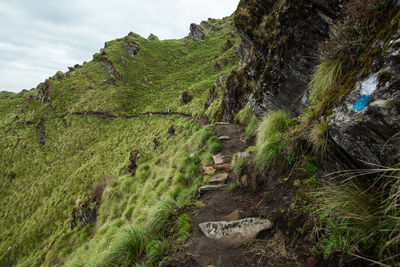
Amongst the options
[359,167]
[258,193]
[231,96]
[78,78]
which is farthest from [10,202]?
[78,78]

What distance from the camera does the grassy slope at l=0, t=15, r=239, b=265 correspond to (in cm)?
965

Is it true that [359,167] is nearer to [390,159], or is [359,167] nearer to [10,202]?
[390,159]

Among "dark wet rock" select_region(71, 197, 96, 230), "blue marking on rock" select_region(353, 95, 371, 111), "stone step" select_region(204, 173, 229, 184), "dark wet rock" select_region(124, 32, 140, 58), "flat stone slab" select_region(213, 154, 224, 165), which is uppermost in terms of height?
"dark wet rock" select_region(124, 32, 140, 58)

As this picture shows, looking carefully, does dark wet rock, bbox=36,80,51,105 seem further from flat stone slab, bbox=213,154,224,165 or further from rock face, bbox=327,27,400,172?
rock face, bbox=327,27,400,172

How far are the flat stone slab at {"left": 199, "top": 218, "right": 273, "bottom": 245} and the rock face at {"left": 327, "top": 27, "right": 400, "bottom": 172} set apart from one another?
1929mm

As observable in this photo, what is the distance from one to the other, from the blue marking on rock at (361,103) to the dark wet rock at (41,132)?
54.1 m

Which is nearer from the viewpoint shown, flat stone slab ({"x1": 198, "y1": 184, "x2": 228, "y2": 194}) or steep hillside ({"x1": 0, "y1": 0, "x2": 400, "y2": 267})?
steep hillside ({"x1": 0, "y1": 0, "x2": 400, "y2": 267})

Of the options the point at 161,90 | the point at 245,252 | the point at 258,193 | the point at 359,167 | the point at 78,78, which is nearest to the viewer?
the point at 359,167

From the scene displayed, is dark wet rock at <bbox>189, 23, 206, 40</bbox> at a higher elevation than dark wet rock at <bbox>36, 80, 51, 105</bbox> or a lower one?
higher

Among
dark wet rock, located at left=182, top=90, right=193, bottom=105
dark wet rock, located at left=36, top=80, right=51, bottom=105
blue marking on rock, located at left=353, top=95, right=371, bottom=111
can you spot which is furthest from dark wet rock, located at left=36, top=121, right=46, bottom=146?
blue marking on rock, located at left=353, top=95, right=371, bottom=111

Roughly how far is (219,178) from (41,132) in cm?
5439

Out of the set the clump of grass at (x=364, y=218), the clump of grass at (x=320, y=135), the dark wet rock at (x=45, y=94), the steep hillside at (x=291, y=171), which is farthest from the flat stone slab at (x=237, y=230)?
the dark wet rock at (x=45, y=94)

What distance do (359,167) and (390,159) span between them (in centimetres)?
50

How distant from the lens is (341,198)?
2.32 meters
